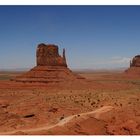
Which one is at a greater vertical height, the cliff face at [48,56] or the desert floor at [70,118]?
the cliff face at [48,56]

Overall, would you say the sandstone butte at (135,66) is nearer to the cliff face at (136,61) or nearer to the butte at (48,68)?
the cliff face at (136,61)

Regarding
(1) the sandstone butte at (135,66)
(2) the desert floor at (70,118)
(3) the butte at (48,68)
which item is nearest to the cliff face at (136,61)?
(1) the sandstone butte at (135,66)

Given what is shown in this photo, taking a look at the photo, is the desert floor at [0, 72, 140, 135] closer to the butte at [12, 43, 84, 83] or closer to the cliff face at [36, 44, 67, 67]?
the butte at [12, 43, 84, 83]

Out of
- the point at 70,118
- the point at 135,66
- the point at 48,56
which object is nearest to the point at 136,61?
the point at 135,66

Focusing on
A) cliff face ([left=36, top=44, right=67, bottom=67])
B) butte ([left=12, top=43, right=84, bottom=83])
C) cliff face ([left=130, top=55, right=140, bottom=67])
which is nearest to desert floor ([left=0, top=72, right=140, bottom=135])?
butte ([left=12, top=43, right=84, bottom=83])

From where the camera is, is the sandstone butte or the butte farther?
the sandstone butte

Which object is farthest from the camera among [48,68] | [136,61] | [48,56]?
[136,61]

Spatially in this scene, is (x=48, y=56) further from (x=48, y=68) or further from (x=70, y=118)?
(x=70, y=118)
